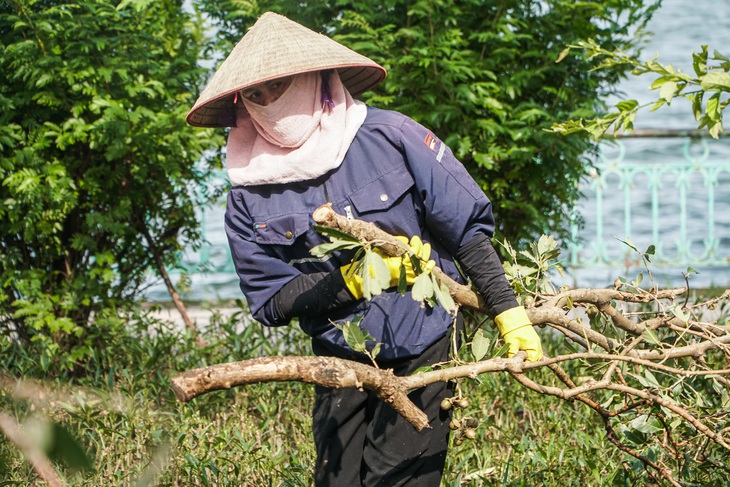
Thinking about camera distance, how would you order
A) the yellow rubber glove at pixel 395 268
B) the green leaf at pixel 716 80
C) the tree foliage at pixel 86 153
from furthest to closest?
the tree foliage at pixel 86 153 < the yellow rubber glove at pixel 395 268 < the green leaf at pixel 716 80

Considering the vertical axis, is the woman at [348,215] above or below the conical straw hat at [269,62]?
below

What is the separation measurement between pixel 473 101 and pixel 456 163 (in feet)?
5.46

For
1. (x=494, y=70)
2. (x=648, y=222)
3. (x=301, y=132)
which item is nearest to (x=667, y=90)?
(x=301, y=132)

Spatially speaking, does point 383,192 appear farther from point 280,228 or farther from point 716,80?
point 716,80

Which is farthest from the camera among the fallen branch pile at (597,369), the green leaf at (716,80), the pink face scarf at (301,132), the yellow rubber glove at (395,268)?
the pink face scarf at (301,132)

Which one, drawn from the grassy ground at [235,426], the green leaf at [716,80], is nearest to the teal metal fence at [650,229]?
the grassy ground at [235,426]

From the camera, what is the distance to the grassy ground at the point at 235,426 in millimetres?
3047

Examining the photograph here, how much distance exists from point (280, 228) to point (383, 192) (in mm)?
336

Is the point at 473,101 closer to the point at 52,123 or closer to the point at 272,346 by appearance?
the point at 272,346

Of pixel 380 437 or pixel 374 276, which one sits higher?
pixel 374 276

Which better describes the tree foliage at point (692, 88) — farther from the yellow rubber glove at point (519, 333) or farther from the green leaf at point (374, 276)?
the green leaf at point (374, 276)

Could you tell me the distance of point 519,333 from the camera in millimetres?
2334

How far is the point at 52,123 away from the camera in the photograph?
13.5 feet

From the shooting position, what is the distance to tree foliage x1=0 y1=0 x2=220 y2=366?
3.94 m
